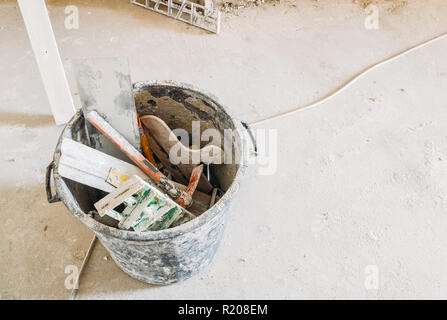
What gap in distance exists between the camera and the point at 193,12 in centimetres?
275

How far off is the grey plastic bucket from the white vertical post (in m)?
0.58

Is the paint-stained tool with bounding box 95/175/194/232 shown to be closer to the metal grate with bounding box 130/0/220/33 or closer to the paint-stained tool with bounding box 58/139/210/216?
the paint-stained tool with bounding box 58/139/210/216

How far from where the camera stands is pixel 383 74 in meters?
2.59

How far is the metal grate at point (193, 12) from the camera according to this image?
2.77 meters

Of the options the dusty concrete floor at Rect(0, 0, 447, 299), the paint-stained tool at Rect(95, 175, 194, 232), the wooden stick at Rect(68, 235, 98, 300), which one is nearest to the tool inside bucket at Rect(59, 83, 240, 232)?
the paint-stained tool at Rect(95, 175, 194, 232)

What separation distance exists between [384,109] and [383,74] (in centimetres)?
32

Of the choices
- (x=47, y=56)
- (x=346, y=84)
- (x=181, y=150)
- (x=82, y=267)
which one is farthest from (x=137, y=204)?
(x=346, y=84)

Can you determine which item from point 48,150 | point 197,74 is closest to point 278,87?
point 197,74

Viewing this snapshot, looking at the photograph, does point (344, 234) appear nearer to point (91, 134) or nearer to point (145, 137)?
point (145, 137)

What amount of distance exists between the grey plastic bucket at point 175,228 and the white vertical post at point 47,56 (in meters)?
0.58

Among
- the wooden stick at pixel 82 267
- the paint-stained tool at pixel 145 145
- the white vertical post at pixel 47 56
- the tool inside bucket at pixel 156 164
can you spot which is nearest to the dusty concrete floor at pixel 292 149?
the wooden stick at pixel 82 267

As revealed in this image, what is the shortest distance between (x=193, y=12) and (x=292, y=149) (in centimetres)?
130

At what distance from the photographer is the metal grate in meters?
2.77

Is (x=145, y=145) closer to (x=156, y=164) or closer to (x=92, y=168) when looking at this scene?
(x=156, y=164)
